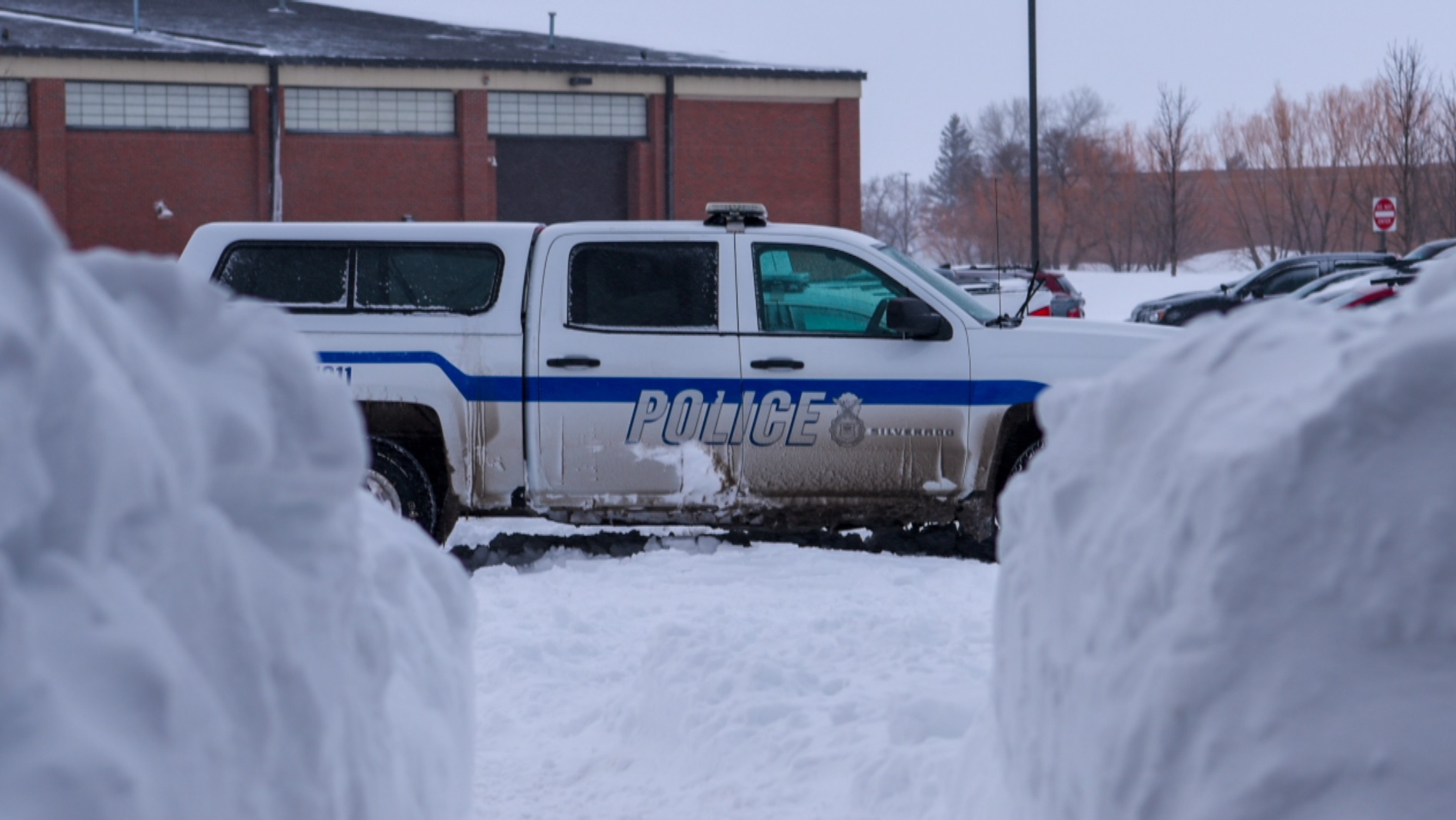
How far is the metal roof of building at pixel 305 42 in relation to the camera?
112 ft

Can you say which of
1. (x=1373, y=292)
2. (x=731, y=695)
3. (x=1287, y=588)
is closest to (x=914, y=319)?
(x=731, y=695)

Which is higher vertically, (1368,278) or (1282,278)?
(1282,278)

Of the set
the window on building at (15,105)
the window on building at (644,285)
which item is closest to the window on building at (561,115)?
the window on building at (15,105)

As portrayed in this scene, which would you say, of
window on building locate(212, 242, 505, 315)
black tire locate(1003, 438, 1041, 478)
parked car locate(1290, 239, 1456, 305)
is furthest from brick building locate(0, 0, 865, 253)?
black tire locate(1003, 438, 1041, 478)

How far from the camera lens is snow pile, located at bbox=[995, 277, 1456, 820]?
A: 221cm

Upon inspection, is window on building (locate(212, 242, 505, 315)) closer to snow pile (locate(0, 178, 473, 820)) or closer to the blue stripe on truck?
the blue stripe on truck

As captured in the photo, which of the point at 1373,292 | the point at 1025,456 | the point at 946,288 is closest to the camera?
the point at 1025,456

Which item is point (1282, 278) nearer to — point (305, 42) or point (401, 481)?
point (305, 42)

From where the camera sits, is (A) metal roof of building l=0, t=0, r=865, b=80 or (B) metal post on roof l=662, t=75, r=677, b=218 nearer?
(A) metal roof of building l=0, t=0, r=865, b=80

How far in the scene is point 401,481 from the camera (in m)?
7.91

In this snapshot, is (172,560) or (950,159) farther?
(950,159)

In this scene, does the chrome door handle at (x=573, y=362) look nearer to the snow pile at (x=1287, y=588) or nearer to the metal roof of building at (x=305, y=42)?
the snow pile at (x=1287, y=588)

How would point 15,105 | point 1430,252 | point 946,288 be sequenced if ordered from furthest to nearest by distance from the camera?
point 15,105 < point 1430,252 < point 946,288

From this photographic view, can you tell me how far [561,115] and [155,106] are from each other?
9.04 m
